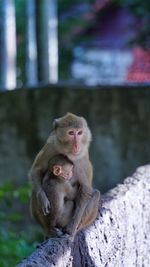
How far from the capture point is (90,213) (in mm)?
5301

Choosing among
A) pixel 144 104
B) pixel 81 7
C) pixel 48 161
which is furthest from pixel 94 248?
A: pixel 81 7

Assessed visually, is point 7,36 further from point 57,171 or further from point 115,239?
point 115,239

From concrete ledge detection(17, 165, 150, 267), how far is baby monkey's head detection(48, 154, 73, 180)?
315 millimetres

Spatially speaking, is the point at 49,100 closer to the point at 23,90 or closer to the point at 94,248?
Result: the point at 23,90

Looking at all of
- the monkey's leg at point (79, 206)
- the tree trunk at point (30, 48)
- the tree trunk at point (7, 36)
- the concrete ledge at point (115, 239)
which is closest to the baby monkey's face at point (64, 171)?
the monkey's leg at point (79, 206)

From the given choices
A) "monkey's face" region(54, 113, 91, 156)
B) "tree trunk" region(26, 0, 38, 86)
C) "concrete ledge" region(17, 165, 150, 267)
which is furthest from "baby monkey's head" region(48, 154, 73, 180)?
"tree trunk" region(26, 0, 38, 86)

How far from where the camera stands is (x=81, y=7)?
77.2ft

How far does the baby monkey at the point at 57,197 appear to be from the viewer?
17.4 ft

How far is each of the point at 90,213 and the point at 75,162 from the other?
0.42m

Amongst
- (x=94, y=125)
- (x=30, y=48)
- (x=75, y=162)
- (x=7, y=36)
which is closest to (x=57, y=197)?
(x=75, y=162)

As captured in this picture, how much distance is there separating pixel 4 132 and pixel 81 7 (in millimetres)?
13679

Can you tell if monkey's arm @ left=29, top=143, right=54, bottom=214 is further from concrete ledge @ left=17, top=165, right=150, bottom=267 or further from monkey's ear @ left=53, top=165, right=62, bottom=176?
concrete ledge @ left=17, top=165, right=150, bottom=267

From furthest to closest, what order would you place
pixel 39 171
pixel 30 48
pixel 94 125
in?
pixel 30 48 < pixel 94 125 < pixel 39 171

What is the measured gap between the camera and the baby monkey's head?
17.5 feet
